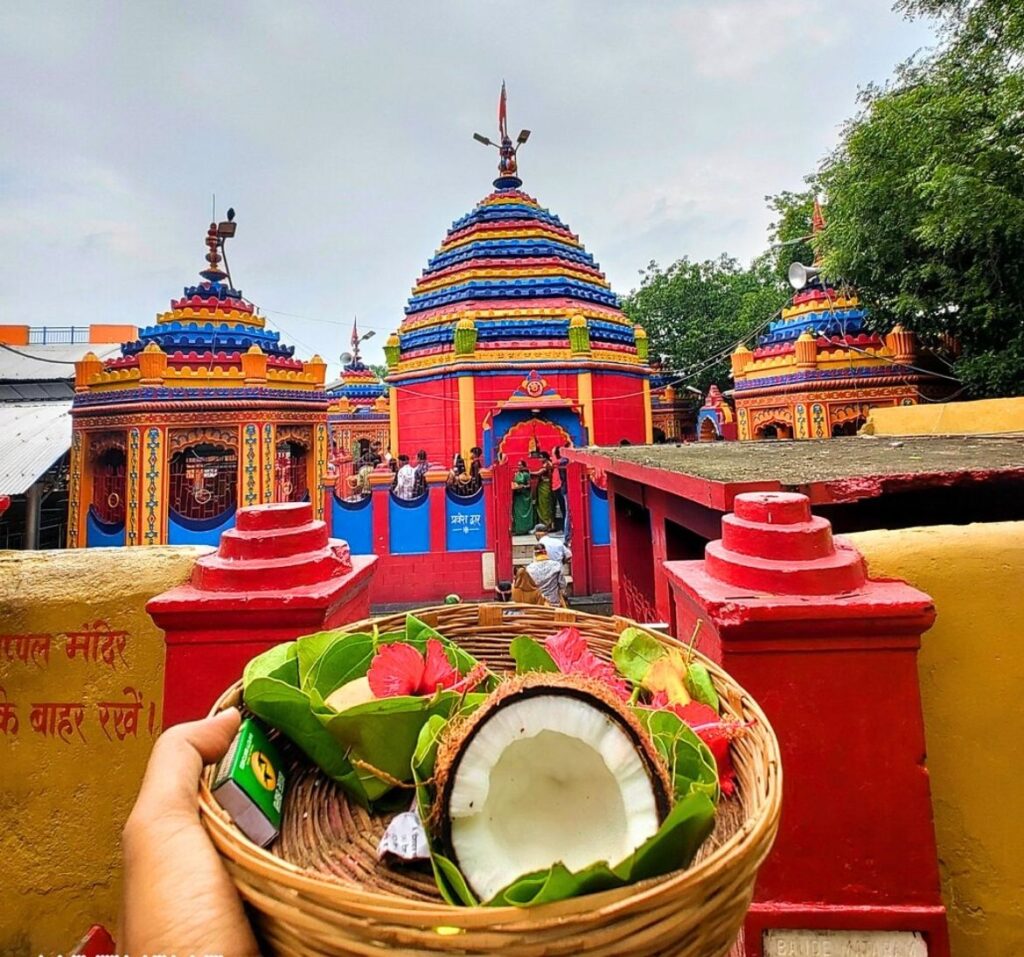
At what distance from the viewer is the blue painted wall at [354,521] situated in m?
8.80

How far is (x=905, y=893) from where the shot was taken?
165 centimetres

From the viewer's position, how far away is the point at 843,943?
1.65 m

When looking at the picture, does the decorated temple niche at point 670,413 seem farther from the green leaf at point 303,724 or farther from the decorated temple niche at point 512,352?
the green leaf at point 303,724

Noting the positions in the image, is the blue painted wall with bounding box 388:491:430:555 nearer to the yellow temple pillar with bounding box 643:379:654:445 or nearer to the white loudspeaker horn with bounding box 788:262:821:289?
the yellow temple pillar with bounding box 643:379:654:445

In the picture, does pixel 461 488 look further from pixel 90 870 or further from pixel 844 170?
pixel 844 170

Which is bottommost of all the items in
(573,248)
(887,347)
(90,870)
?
(90,870)

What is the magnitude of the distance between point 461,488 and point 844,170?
9.38 metres

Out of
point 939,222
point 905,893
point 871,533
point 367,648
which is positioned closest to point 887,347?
point 939,222

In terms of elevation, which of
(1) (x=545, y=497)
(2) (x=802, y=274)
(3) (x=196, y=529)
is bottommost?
(3) (x=196, y=529)

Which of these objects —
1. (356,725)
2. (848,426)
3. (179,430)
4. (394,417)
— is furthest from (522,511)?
(356,725)

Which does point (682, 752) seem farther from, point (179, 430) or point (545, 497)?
point (179, 430)

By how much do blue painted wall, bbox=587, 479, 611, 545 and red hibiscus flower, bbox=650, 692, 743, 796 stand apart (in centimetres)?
797

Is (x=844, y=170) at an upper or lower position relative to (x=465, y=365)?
upper

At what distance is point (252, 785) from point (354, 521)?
8.10 metres
